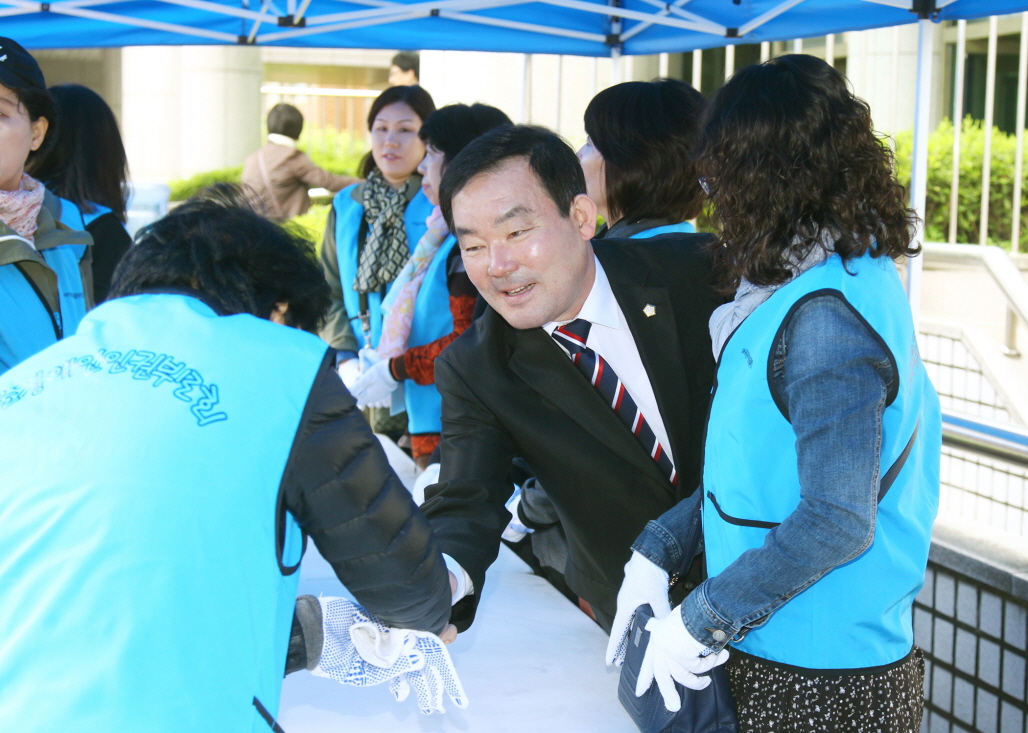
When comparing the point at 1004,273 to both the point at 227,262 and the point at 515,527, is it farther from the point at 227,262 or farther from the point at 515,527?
the point at 227,262

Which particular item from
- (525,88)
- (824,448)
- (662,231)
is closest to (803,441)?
(824,448)

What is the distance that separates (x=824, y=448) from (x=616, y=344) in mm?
789

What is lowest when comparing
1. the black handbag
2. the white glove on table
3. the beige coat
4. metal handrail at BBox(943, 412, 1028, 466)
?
the black handbag

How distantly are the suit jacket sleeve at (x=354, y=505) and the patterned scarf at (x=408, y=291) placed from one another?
2.08 metres

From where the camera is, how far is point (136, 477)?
103cm

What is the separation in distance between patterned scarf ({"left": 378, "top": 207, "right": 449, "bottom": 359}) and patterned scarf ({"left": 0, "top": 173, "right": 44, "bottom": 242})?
130cm

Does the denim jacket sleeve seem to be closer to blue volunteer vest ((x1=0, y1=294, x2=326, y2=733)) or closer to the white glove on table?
the white glove on table

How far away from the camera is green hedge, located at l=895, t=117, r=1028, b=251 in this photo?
26.5 ft

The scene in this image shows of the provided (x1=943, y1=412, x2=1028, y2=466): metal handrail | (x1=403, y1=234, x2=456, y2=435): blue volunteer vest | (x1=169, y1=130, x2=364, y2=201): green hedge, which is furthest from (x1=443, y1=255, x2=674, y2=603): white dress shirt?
(x1=169, y1=130, x2=364, y2=201): green hedge

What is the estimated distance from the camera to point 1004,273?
4.34 meters

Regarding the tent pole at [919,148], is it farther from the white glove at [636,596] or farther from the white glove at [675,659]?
the white glove at [675,659]

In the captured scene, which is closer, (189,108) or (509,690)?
(509,690)

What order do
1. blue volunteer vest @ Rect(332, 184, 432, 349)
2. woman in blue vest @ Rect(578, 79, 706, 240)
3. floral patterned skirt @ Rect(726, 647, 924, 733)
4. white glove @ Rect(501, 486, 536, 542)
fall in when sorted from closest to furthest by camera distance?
floral patterned skirt @ Rect(726, 647, 924, 733) < woman in blue vest @ Rect(578, 79, 706, 240) < white glove @ Rect(501, 486, 536, 542) < blue volunteer vest @ Rect(332, 184, 432, 349)

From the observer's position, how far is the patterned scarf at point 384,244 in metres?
3.57
